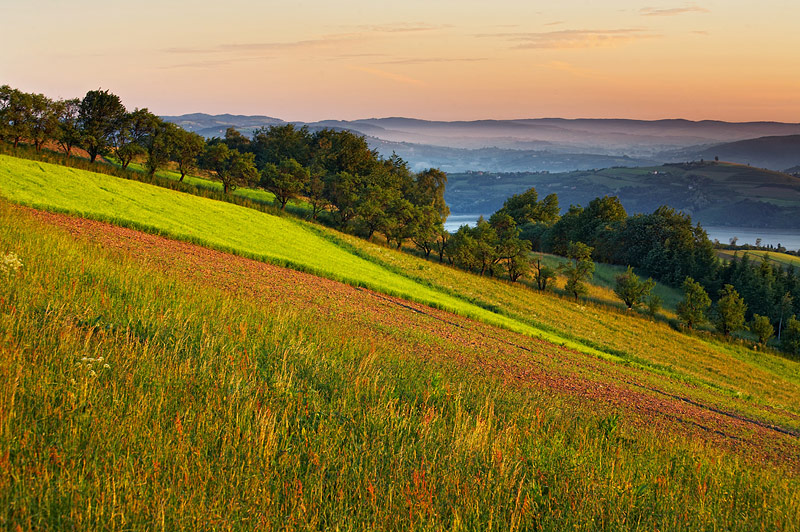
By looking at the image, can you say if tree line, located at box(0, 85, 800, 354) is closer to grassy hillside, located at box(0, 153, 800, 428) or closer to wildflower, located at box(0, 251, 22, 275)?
grassy hillside, located at box(0, 153, 800, 428)

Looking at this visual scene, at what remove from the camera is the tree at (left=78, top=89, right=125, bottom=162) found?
64.1m

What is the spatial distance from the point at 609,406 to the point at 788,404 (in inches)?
935

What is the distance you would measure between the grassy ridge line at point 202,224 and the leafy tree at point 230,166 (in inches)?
1121

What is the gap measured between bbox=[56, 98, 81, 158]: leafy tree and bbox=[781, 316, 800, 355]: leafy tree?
88.2 metres

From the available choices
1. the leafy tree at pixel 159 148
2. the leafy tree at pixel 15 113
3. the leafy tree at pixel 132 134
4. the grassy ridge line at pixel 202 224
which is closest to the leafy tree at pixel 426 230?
the grassy ridge line at pixel 202 224

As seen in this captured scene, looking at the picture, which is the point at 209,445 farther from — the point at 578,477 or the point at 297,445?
the point at 578,477

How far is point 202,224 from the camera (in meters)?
35.1

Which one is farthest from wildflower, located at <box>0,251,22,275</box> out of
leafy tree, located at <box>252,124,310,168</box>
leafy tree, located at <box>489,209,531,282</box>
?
leafy tree, located at <box>252,124,310,168</box>

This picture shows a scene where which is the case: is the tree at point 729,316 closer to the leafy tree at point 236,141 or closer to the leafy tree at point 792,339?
the leafy tree at point 792,339

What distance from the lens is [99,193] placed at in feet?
110

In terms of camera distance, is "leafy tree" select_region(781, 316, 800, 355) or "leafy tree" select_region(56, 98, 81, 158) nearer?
"leafy tree" select_region(781, 316, 800, 355)

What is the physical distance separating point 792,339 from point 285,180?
6525 cm

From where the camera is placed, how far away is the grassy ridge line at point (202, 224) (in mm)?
28188

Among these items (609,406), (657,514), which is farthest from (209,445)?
(609,406)
